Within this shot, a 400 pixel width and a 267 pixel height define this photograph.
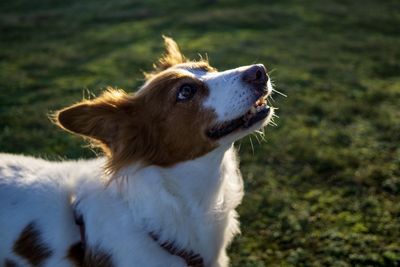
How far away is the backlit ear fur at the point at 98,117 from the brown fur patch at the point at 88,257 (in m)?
0.74

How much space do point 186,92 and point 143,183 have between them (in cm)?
79

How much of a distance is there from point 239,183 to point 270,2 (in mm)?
16037

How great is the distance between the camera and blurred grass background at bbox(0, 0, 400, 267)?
530 cm

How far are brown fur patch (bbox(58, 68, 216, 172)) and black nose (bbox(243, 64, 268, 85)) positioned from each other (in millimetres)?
350

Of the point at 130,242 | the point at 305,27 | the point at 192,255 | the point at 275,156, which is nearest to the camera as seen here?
the point at 130,242

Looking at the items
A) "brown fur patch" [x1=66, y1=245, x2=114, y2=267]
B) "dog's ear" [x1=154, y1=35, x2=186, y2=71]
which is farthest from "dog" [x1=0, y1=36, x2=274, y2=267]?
"dog's ear" [x1=154, y1=35, x2=186, y2=71]

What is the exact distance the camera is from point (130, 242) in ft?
11.1

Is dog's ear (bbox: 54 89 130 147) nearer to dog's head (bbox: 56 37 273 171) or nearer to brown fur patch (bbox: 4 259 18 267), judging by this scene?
dog's head (bbox: 56 37 273 171)

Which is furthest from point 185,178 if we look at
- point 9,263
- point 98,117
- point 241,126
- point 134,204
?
point 9,263

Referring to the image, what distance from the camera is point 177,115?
377cm

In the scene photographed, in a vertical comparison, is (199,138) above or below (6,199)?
above

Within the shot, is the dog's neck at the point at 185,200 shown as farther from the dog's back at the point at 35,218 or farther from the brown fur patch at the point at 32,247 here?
the brown fur patch at the point at 32,247

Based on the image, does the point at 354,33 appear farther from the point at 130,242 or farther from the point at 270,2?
the point at 130,242

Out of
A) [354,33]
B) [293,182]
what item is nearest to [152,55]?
[354,33]
